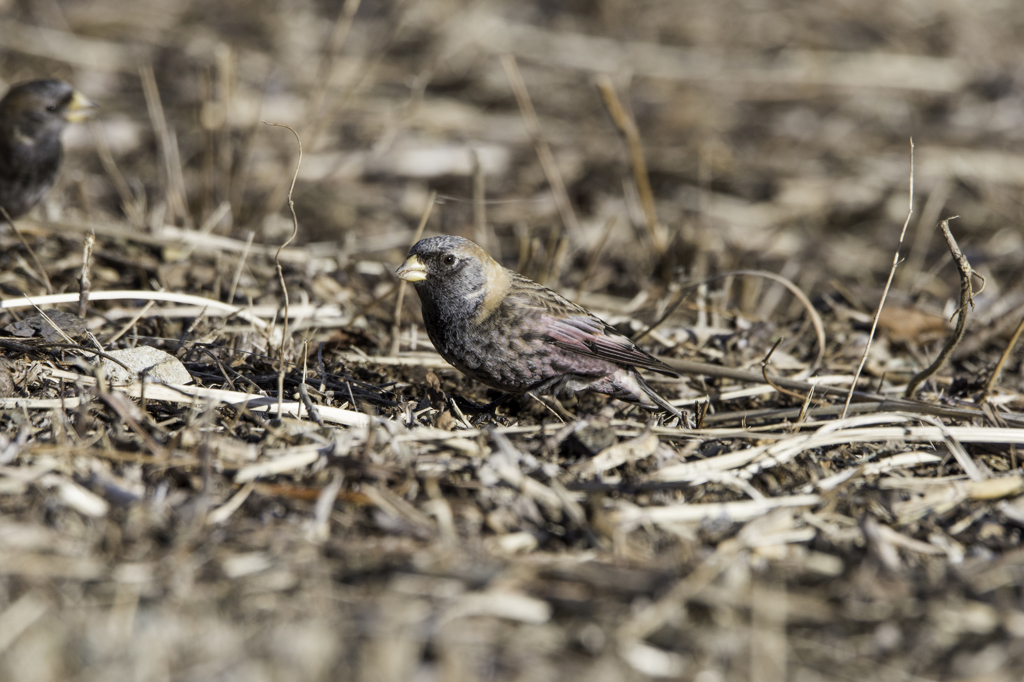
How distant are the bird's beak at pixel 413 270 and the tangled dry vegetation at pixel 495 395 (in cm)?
34

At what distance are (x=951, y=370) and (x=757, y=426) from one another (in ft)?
5.14

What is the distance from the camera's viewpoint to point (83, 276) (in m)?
3.99

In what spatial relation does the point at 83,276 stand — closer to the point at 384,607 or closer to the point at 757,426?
the point at 384,607

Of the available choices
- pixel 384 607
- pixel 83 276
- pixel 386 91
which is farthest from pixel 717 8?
pixel 384 607

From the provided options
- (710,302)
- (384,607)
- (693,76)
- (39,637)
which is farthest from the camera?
(693,76)

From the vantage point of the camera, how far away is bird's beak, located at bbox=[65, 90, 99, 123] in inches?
225

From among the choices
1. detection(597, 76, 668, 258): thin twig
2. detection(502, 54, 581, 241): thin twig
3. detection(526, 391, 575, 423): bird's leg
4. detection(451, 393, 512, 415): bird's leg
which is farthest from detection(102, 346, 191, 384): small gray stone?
detection(597, 76, 668, 258): thin twig

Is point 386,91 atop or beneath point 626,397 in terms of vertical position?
atop

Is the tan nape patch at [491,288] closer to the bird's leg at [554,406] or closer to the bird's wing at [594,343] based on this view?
the bird's wing at [594,343]

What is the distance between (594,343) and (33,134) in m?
3.88

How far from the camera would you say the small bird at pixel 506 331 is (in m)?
4.15

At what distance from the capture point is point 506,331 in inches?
165

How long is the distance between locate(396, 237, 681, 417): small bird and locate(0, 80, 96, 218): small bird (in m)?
2.78

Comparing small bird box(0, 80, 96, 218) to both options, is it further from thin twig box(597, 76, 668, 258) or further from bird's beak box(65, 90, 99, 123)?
thin twig box(597, 76, 668, 258)
